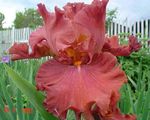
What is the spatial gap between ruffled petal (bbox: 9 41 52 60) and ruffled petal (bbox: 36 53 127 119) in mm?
93

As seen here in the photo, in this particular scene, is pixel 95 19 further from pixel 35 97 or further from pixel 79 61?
pixel 35 97

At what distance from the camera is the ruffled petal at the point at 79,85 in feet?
2.49

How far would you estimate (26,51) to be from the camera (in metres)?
0.94

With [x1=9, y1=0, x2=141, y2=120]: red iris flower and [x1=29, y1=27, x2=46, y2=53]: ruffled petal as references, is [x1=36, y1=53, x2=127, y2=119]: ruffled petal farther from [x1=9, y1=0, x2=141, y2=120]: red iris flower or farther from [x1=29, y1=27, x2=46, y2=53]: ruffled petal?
[x1=29, y1=27, x2=46, y2=53]: ruffled petal

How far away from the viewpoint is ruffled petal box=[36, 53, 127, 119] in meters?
0.76

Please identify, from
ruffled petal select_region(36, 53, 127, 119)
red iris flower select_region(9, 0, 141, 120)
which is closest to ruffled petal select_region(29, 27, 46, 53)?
red iris flower select_region(9, 0, 141, 120)

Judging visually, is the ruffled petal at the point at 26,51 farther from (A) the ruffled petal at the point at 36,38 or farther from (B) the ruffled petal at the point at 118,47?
(B) the ruffled petal at the point at 118,47

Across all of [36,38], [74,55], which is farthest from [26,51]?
[74,55]

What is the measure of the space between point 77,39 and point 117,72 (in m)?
0.14

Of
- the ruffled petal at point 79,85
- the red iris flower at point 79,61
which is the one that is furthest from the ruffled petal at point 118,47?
the ruffled petal at point 79,85

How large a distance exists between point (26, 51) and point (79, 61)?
16 cm

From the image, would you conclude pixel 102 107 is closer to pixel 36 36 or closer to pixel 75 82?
pixel 75 82

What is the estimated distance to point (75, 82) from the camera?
0.78 metres

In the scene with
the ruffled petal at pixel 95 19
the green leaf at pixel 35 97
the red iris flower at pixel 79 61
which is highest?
the ruffled petal at pixel 95 19
